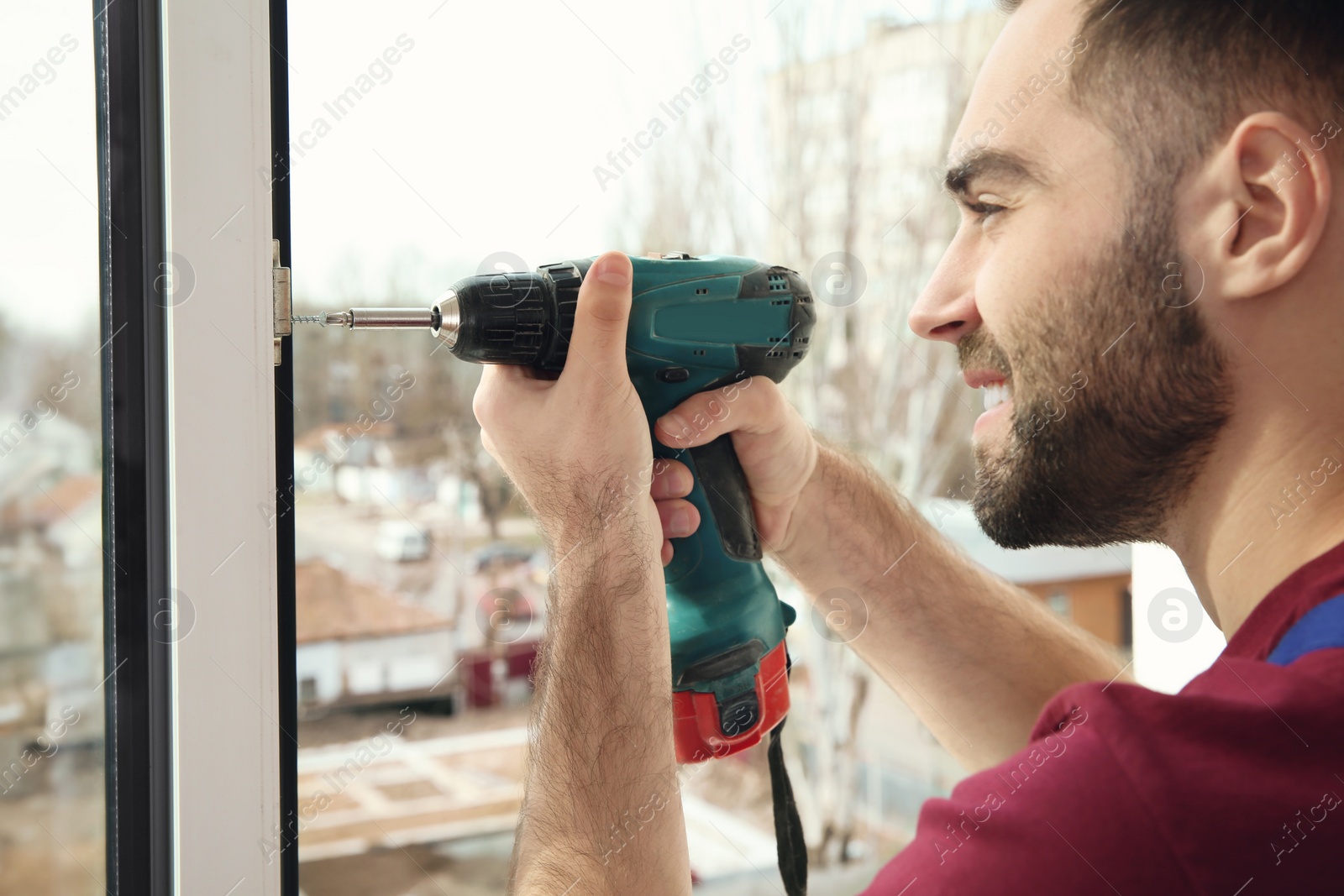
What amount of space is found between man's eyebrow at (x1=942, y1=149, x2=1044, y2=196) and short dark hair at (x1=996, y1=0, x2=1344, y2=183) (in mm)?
58

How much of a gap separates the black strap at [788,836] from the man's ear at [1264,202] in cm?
55

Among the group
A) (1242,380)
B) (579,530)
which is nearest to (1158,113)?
(1242,380)

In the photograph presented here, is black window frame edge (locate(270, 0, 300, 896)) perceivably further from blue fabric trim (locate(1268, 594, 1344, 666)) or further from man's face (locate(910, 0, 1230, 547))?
blue fabric trim (locate(1268, 594, 1344, 666))

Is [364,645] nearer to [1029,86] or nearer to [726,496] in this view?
[726,496]

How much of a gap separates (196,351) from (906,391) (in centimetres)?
233

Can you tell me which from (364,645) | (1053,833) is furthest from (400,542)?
(1053,833)

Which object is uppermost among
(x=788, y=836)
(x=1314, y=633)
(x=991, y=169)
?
(x=991, y=169)

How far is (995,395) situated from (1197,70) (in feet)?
0.96

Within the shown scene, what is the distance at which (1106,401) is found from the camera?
0.73 m

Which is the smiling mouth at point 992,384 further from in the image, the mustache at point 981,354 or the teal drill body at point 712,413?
the teal drill body at point 712,413

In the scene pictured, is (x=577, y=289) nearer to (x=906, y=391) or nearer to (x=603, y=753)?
(x=603, y=753)

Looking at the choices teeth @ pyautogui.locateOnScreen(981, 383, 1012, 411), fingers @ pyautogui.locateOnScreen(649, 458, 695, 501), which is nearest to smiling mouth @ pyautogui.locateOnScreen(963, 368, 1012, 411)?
teeth @ pyautogui.locateOnScreen(981, 383, 1012, 411)

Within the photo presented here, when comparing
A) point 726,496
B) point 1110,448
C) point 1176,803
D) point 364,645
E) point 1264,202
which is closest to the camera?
point 1176,803

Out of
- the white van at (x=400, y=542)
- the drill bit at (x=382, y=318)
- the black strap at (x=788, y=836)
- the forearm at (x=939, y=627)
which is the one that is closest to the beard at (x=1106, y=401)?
the forearm at (x=939, y=627)
